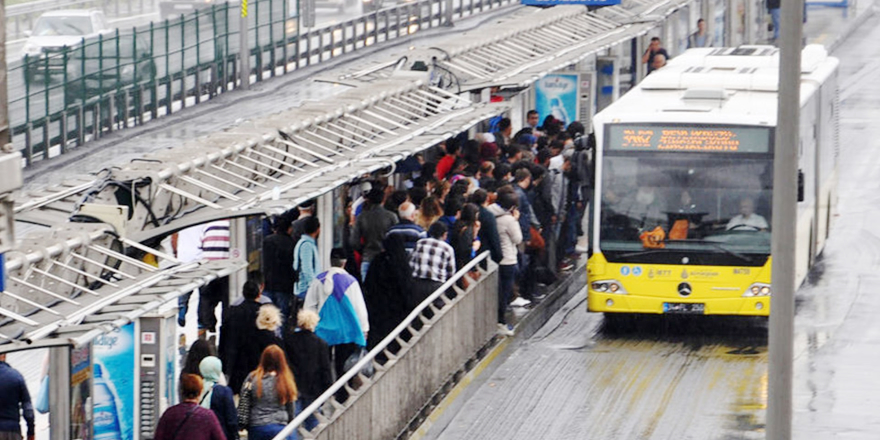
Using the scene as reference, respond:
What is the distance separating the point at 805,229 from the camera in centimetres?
2098

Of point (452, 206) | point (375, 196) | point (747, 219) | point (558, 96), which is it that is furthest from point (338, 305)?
point (558, 96)

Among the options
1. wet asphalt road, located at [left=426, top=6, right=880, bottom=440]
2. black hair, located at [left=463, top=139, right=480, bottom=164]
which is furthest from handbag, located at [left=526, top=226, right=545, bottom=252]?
black hair, located at [left=463, top=139, right=480, bottom=164]

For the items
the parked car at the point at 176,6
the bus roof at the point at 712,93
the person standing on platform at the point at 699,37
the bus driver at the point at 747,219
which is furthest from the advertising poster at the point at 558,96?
the parked car at the point at 176,6

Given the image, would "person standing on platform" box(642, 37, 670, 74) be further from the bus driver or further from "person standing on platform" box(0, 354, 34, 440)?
"person standing on platform" box(0, 354, 34, 440)

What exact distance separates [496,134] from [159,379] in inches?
454

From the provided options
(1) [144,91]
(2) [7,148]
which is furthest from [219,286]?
(1) [144,91]

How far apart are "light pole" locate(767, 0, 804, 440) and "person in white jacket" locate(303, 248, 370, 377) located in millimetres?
4055

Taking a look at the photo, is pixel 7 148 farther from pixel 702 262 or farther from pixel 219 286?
pixel 702 262

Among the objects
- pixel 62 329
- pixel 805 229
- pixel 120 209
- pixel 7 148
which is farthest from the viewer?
pixel 805 229

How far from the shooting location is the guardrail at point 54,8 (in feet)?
172

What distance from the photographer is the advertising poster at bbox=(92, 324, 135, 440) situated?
499 inches

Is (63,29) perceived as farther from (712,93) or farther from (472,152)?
(712,93)

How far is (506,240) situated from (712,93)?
2.85m

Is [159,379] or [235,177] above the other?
[235,177]
